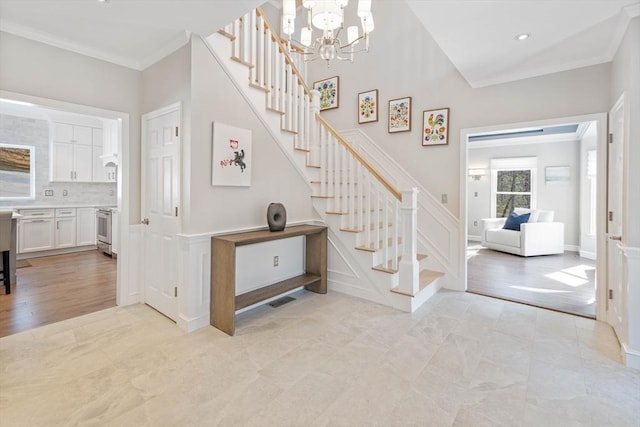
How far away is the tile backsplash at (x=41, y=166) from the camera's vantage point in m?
5.67

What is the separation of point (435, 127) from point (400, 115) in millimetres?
566

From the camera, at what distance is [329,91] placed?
5.33m

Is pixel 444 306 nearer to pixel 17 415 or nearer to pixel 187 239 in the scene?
pixel 187 239

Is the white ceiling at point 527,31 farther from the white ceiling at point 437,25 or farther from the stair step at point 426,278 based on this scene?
the stair step at point 426,278

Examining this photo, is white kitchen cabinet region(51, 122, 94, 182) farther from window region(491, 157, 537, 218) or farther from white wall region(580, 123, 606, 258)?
white wall region(580, 123, 606, 258)

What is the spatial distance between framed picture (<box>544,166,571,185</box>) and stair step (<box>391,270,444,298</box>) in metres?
4.98

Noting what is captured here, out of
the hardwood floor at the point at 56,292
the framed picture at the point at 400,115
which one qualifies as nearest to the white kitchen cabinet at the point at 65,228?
the hardwood floor at the point at 56,292

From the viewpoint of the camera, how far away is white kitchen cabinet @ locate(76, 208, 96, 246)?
20.2 feet

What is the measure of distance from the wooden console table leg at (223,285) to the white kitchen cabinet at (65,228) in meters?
4.91

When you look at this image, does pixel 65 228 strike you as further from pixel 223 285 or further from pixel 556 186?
pixel 556 186

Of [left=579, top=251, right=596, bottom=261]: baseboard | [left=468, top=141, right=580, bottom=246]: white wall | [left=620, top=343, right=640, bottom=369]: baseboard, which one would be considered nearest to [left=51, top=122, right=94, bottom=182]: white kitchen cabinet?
[left=620, top=343, right=640, bottom=369]: baseboard

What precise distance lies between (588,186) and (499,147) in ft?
6.75

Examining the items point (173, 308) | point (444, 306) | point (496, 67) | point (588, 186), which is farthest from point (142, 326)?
point (588, 186)

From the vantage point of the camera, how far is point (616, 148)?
2.85 metres
